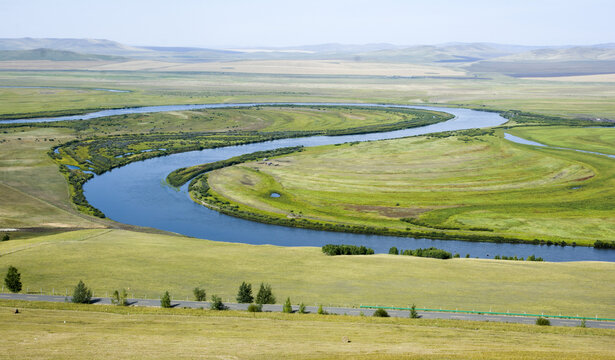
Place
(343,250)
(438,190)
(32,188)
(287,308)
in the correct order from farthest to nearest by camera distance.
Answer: (438,190)
(32,188)
(343,250)
(287,308)

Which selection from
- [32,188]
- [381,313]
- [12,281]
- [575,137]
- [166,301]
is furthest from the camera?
[575,137]

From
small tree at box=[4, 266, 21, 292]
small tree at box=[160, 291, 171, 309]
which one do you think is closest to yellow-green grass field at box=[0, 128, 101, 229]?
small tree at box=[4, 266, 21, 292]

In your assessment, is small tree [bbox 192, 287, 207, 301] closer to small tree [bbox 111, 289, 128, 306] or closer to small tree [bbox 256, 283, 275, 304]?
small tree [bbox 256, 283, 275, 304]

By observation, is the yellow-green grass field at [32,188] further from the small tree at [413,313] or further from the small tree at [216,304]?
the small tree at [413,313]

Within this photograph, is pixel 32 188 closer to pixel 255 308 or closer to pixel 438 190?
pixel 255 308

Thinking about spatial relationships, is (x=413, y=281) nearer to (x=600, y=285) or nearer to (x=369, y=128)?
(x=600, y=285)

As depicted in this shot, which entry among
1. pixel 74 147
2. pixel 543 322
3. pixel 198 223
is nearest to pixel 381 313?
pixel 543 322

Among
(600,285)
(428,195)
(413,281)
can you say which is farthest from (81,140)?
(600,285)
